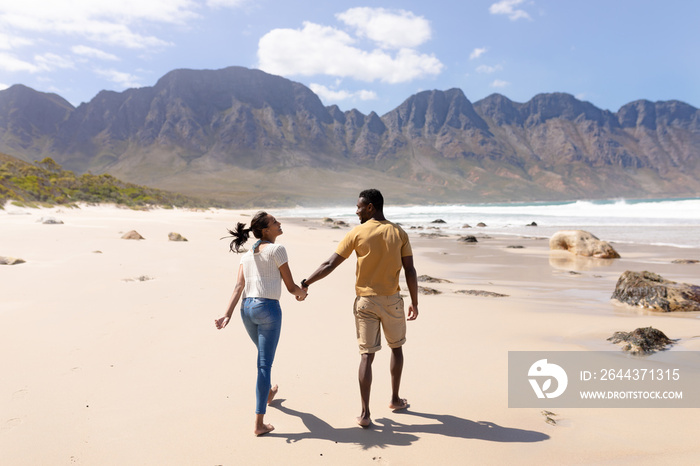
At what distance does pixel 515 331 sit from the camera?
6.26m

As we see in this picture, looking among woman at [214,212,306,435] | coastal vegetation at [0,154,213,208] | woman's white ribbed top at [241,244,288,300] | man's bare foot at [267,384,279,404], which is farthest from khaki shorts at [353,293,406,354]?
coastal vegetation at [0,154,213,208]

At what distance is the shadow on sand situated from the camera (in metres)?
3.38

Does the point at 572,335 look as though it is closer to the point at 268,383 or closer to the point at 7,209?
the point at 268,383

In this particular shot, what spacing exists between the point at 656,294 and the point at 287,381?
22.6 ft

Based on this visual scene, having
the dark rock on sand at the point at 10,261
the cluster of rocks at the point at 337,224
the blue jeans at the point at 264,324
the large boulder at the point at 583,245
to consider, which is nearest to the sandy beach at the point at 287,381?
the blue jeans at the point at 264,324

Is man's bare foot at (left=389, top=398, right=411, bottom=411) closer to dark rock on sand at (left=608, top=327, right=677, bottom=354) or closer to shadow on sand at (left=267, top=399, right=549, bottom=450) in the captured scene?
shadow on sand at (left=267, top=399, right=549, bottom=450)

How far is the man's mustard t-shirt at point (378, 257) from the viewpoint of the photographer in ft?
12.2

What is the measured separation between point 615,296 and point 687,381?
13.9 feet

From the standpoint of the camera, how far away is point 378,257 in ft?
12.2

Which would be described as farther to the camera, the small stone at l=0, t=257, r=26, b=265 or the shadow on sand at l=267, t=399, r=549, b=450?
the small stone at l=0, t=257, r=26, b=265

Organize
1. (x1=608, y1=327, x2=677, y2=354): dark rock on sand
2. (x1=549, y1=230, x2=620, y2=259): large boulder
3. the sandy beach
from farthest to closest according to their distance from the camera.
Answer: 1. (x1=549, y1=230, x2=620, y2=259): large boulder
2. (x1=608, y1=327, x2=677, y2=354): dark rock on sand
3. the sandy beach

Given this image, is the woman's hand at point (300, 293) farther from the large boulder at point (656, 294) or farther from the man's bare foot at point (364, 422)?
the large boulder at point (656, 294)

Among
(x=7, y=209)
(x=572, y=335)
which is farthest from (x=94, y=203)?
→ (x=572, y=335)

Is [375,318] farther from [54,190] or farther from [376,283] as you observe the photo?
[54,190]
